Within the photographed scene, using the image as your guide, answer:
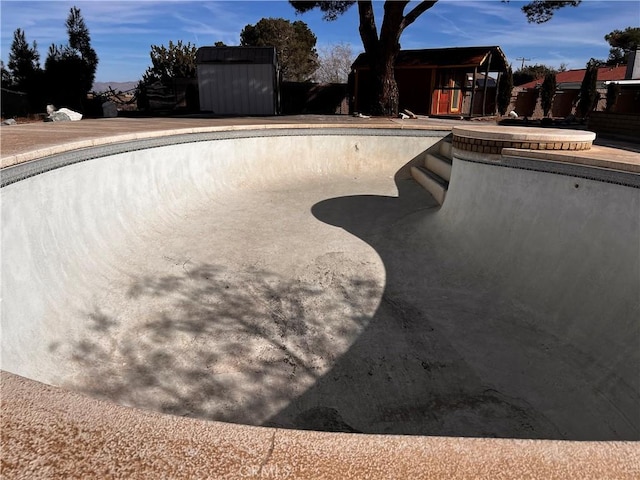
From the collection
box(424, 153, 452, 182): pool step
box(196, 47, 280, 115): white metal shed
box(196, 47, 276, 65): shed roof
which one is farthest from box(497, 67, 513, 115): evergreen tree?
box(424, 153, 452, 182): pool step

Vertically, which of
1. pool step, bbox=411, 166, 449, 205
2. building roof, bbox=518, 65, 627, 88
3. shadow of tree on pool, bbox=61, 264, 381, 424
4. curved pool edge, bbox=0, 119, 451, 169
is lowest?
shadow of tree on pool, bbox=61, 264, 381, 424

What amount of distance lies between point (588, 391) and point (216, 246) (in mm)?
5512

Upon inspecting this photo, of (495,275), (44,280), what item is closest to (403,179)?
(495,275)

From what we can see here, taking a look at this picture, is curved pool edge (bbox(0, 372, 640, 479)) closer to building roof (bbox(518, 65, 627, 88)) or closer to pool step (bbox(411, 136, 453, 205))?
pool step (bbox(411, 136, 453, 205))

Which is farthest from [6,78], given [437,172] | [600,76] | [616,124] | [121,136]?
[600,76]

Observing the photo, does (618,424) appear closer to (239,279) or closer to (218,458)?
(218,458)

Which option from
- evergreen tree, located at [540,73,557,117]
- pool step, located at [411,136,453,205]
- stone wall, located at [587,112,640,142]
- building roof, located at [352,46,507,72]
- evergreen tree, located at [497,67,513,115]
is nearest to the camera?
pool step, located at [411,136,453,205]

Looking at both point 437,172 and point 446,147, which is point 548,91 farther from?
point 437,172

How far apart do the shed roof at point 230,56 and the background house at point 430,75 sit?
5.20 m

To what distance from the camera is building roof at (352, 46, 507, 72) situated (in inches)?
811

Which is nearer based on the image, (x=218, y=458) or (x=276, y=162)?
(x=218, y=458)

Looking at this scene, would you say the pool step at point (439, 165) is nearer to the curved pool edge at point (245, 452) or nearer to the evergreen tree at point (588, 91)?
the curved pool edge at point (245, 452)

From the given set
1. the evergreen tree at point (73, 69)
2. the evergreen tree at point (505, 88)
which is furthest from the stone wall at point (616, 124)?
the evergreen tree at point (73, 69)

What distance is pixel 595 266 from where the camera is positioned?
4691 millimetres
